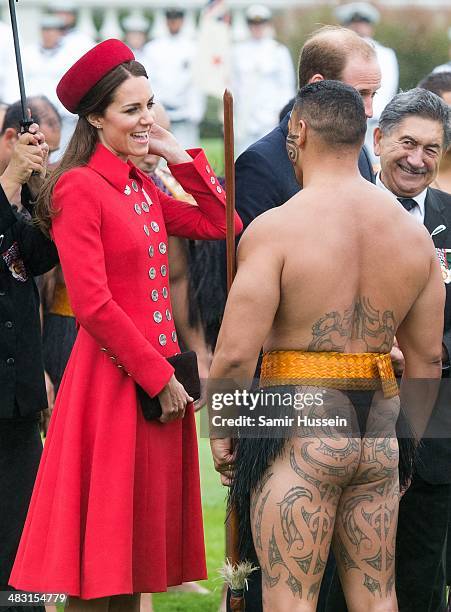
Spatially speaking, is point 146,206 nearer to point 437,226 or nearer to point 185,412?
point 185,412

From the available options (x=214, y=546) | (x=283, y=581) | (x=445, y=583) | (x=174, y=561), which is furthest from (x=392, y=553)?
(x=214, y=546)

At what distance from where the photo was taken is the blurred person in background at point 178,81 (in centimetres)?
1555

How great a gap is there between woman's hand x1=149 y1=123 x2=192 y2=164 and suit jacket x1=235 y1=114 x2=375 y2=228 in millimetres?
294

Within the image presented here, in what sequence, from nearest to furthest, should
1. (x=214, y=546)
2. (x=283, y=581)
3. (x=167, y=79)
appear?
(x=283, y=581), (x=214, y=546), (x=167, y=79)

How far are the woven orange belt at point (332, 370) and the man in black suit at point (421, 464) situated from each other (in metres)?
1.01

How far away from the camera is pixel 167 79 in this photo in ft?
50.9

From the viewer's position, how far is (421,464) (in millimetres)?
5109

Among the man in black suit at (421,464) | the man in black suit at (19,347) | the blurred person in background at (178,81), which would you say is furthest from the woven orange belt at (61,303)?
the blurred person in background at (178,81)

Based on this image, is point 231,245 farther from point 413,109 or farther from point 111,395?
point 413,109

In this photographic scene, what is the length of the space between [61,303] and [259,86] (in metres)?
9.85

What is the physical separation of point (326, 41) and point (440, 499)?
1879 mm

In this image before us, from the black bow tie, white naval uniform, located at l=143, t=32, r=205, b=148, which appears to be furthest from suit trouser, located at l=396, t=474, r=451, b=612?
white naval uniform, located at l=143, t=32, r=205, b=148

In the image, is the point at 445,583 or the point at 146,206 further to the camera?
the point at 445,583

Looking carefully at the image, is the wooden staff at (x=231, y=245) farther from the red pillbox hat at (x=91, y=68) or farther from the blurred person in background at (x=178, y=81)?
the blurred person in background at (x=178, y=81)
